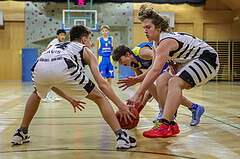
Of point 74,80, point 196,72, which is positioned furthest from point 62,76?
point 196,72

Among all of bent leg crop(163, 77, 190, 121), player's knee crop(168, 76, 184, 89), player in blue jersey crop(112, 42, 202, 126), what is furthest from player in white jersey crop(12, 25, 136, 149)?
player in blue jersey crop(112, 42, 202, 126)

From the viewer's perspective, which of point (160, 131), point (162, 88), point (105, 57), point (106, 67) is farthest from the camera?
point (105, 57)

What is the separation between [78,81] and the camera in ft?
7.89

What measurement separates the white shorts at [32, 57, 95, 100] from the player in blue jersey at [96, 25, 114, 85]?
4919 millimetres

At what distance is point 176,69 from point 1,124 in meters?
2.24

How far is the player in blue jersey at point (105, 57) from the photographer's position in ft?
24.5

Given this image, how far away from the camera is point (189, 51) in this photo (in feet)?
9.53

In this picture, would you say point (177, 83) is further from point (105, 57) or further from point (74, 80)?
point (105, 57)

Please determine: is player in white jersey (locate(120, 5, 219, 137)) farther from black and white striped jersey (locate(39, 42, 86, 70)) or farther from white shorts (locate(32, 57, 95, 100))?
black and white striped jersey (locate(39, 42, 86, 70))

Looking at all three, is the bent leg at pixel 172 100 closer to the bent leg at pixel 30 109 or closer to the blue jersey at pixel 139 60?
the blue jersey at pixel 139 60

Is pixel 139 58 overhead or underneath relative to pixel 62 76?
overhead

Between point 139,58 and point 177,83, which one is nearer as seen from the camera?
point 177,83

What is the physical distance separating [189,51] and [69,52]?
4.09 ft

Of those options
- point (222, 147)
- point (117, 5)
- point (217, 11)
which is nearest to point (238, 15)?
point (217, 11)
